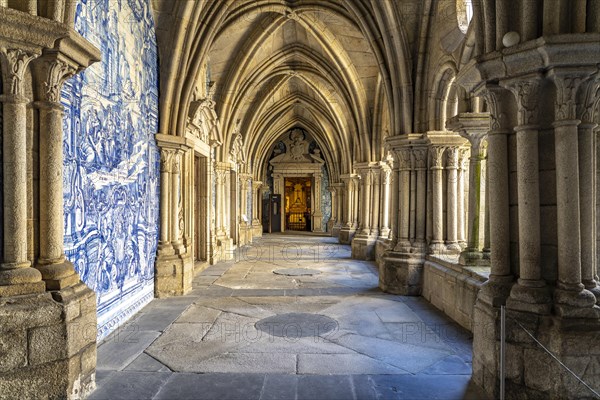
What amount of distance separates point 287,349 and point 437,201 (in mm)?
3525

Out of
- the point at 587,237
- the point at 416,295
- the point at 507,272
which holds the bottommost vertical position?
the point at 416,295

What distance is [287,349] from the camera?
3.86 metres

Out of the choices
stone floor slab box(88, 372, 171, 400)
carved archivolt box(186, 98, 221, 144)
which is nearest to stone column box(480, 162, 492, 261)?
stone floor slab box(88, 372, 171, 400)

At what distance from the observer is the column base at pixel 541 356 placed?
2.61m

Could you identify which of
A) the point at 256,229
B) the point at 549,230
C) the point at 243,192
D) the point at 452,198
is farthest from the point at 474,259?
the point at 256,229

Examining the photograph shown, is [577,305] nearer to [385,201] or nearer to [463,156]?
[463,156]

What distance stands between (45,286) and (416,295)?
5.03m

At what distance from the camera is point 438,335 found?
14.2 feet

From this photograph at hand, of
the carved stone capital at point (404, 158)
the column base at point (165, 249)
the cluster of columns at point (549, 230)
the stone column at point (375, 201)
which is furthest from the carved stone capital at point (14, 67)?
the stone column at point (375, 201)

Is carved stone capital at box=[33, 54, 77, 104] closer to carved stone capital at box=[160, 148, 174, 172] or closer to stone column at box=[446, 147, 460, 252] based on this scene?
carved stone capital at box=[160, 148, 174, 172]

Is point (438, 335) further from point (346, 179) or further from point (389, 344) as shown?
point (346, 179)

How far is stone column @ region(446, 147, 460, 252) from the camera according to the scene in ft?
20.2

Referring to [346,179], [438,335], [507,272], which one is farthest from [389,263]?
[346,179]

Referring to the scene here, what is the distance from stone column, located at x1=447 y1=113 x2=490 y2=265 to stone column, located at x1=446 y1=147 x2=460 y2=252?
0.90 m
